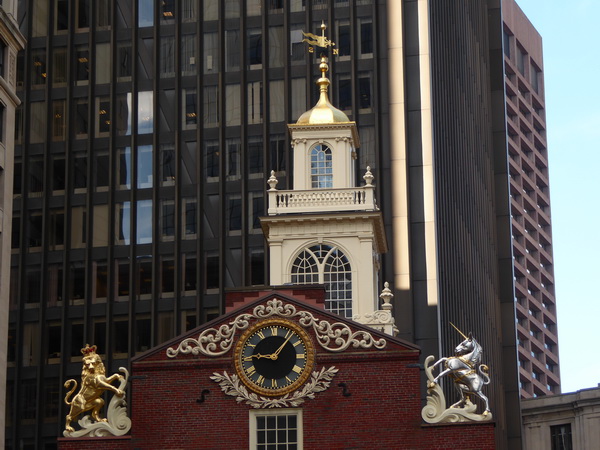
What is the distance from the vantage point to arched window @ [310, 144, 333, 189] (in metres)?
69.5

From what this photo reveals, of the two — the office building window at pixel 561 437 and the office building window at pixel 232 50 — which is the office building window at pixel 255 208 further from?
the office building window at pixel 561 437

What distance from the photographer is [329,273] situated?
218ft

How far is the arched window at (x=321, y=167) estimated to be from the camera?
69.5 meters

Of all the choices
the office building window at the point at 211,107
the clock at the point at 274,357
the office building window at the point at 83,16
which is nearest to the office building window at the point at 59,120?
the office building window at the point at 83,16

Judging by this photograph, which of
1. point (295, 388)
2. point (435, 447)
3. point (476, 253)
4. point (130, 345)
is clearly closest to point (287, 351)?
point (295, 388)

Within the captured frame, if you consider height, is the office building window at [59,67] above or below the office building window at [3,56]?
above

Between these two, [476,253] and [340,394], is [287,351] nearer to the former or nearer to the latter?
[340,394]

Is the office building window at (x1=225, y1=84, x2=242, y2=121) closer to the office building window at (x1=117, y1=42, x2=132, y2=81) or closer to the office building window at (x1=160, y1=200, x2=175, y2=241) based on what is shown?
the office building window at (x1=160, y1=200, x2=175, y2=241)

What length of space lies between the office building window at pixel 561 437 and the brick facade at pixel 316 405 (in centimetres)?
7327

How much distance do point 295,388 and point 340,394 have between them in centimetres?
158

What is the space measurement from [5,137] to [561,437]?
65.7 metres

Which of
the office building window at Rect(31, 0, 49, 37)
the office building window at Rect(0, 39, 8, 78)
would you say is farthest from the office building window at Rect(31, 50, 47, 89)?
the office building window at Rect(0, 39, 8, 78)

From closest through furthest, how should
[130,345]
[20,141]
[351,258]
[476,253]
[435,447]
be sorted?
1. [435,447]
2. [351,258]
3. [130,345]
4. [20,141]
5. [476,253]

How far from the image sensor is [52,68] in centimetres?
11575
